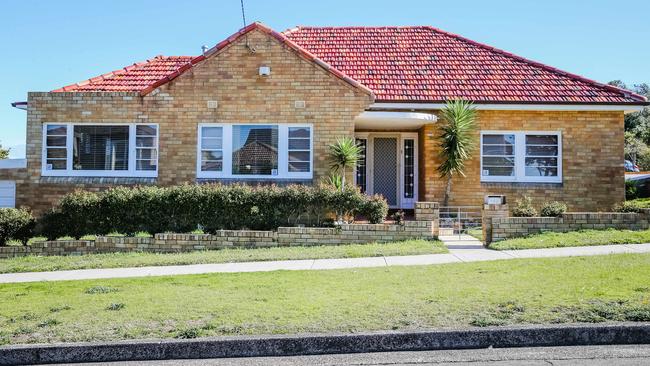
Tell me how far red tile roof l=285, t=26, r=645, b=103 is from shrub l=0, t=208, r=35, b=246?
31.7ft

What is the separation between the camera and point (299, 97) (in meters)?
15.4

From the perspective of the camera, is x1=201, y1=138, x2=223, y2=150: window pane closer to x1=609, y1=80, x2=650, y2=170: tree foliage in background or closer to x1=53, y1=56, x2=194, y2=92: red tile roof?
x1=53, y1=56, x2=194, y2=92: red tile roof

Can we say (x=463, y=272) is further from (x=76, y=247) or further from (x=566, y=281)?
(x=76, y=247)

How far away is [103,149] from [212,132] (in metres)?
3.11

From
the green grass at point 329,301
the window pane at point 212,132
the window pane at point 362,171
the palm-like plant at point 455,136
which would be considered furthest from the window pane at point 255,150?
the green grass at point 329,301

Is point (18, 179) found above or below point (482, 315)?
above

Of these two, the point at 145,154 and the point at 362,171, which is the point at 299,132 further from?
the point at 145,154

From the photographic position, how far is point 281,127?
1545cm

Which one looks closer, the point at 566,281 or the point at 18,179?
the point at 566,281

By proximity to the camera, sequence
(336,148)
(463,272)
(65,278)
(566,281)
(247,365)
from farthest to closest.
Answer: (336,148) → (65,278) → (463,272) → (566,281) → (247,365)

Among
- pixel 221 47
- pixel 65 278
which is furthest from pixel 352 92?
pixel 65 278

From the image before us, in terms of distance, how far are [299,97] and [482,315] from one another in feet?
32.9

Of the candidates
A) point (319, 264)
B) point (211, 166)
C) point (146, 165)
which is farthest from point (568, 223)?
point (146, 165)

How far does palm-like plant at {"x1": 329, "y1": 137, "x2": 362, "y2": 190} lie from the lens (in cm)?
1460
